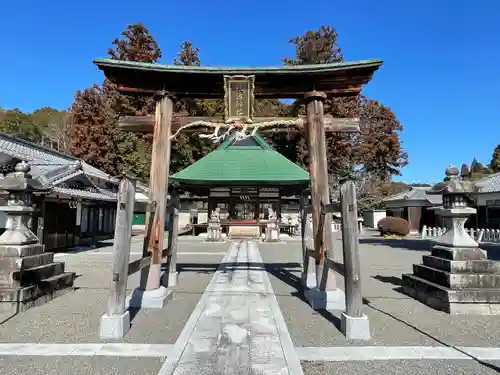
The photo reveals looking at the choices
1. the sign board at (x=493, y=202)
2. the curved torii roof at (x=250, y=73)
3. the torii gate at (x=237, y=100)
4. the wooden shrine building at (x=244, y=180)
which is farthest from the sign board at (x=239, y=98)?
the sign board at (x=493, y=202)

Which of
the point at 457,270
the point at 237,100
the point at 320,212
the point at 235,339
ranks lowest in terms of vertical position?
the point at 235,339

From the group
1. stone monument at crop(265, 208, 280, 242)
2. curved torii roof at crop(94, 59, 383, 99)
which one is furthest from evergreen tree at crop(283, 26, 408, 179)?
curved torii roof at crop(94, 59, 383, 99)

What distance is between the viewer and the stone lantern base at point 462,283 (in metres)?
5.69

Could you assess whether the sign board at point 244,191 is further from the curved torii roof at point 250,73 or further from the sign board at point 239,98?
the sign board at point 239,98

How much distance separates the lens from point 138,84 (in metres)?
6.93

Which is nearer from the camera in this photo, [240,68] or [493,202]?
[240,68]

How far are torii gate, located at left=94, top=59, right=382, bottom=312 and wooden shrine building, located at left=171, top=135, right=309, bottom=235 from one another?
14093 mm

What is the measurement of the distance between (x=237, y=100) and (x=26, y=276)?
5138 mm

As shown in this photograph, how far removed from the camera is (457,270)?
5.96m

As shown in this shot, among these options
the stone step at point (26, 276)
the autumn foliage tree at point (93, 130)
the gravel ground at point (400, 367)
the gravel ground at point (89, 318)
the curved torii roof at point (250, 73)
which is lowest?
the gravel ground at point (89, 318)

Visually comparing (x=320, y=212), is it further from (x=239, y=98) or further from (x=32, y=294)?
(x=32, y=294)

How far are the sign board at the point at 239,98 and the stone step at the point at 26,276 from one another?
466 centimetres

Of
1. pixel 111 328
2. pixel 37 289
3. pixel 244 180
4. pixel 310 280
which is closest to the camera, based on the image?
pixel 111 328

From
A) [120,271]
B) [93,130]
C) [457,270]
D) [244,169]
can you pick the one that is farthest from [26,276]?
[93,130]
